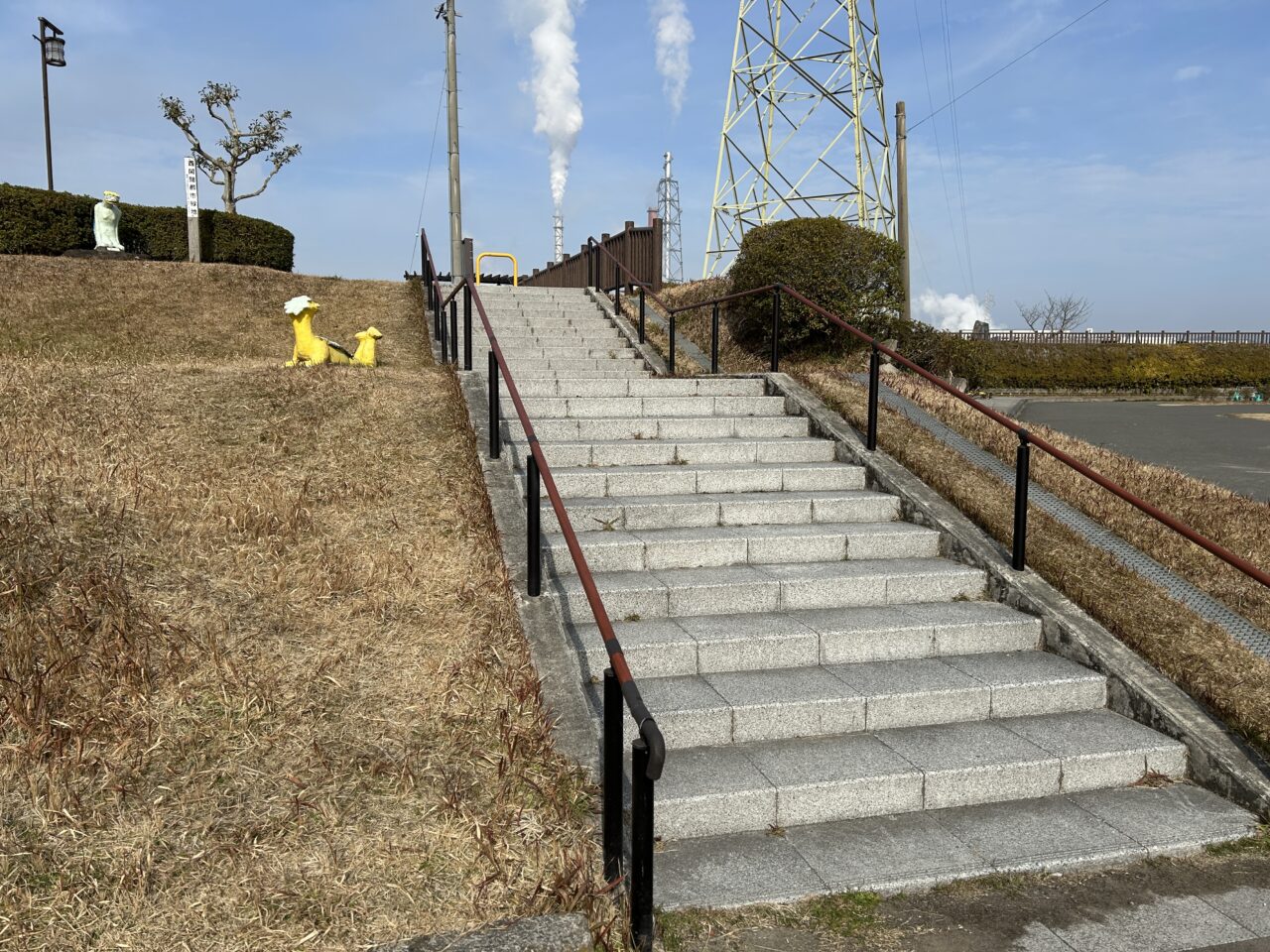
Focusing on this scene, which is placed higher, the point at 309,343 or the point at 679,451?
the point at 309,343

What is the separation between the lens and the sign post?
52.6 feet

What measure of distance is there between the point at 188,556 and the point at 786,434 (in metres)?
4.71

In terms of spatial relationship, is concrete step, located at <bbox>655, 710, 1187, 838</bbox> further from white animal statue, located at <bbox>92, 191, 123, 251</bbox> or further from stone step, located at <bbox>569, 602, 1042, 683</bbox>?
white animal statue, located at <bbox>92, 191, 123, 251</bbox>

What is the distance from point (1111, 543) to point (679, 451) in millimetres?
3145

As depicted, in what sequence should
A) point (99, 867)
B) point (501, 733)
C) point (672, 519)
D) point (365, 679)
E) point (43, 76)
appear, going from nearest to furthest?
point (99, 867)
point (501, 733)
point (365, 679)
point (672, 519)
point (43, 76)

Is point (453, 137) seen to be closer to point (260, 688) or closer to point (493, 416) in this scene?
point (493, 416)

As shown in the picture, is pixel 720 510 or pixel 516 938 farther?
pixel 720 510

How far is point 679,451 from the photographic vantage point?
6777 millimetres

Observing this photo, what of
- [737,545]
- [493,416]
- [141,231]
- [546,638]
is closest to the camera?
[546,638]

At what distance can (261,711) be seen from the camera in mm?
3703

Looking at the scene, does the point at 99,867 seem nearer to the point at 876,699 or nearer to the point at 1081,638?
the point at 876,699

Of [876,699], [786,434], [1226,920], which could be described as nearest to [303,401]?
[786,434]

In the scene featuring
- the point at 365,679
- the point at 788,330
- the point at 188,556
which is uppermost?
the point at 788,330

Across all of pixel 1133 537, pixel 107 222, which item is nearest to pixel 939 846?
pixel 1133 537
